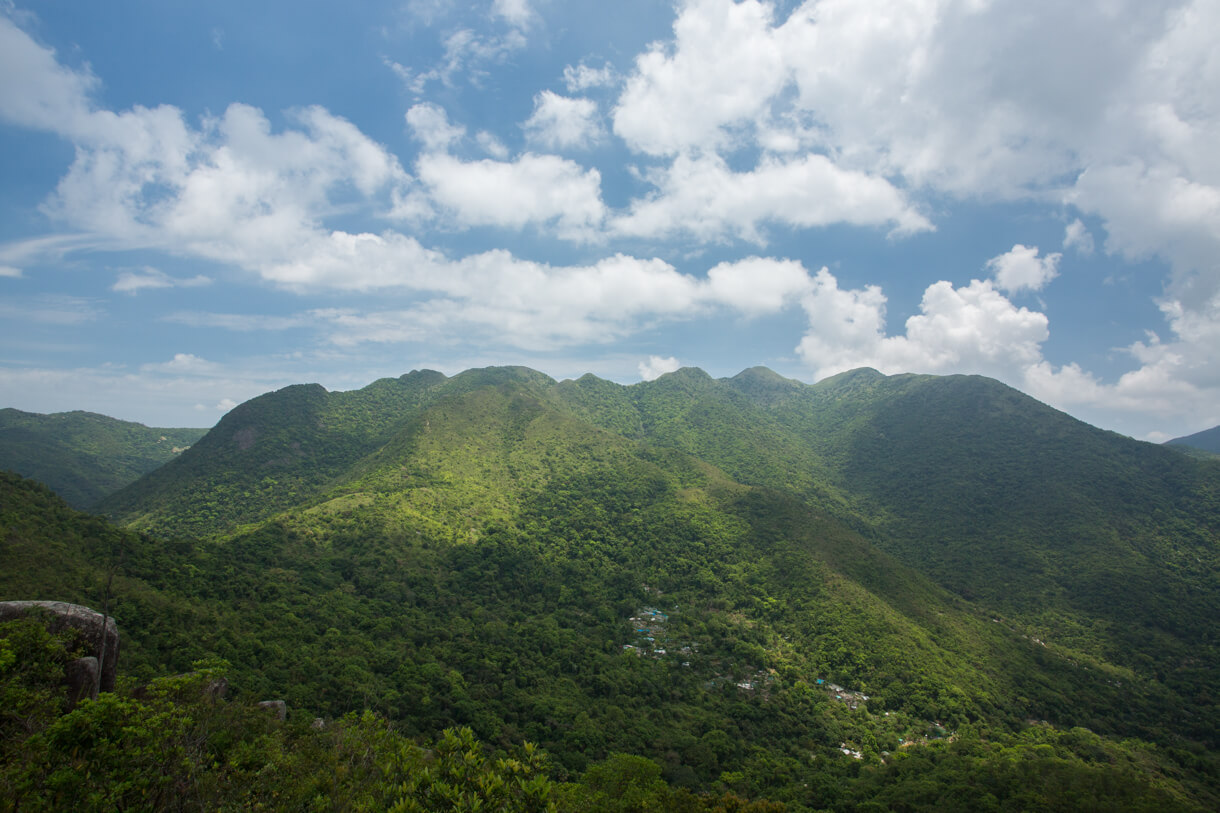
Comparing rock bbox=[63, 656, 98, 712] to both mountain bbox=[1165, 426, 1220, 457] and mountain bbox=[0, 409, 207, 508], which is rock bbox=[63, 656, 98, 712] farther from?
mountain bbox=[1165, 426, 1220, 457]

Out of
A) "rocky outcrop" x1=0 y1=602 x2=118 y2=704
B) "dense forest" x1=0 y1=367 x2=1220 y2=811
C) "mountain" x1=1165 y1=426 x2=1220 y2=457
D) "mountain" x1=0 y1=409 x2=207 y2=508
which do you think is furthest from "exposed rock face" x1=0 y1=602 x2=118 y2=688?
"mountain" x1=1165 y1=426 x2=1220 y2=457

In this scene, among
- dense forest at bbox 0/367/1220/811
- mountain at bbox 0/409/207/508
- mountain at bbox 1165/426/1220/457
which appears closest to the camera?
dense forest at bbox 0/367/1220/811

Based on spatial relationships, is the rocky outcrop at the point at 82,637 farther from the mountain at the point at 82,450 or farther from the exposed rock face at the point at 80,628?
the mountain at the point at 82,450

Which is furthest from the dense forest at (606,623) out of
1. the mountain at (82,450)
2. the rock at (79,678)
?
the mountain at (82,450)

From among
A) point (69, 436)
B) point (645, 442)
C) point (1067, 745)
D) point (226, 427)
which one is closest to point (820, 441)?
point (645, 442)

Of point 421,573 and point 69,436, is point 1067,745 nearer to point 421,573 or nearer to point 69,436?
point 421,573

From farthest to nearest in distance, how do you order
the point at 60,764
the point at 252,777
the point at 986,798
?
the point at 986,798
the point at 252,777
the point at 60,764
